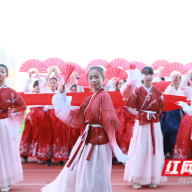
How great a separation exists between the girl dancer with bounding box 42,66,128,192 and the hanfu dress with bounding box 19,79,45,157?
3.29 m

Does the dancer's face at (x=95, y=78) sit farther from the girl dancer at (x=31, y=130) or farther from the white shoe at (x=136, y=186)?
the girl dancer at (x=31, y=130)

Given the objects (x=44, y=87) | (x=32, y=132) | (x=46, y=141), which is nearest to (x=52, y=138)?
(x=46, y=141)

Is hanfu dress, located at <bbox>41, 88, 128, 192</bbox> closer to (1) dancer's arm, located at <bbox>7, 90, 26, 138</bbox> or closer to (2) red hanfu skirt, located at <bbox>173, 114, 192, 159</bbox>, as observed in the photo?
(1) dancer's arm, located at <bbox>7, 90, 26, 138</bbox>

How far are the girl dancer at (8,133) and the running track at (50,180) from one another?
0.27 meters

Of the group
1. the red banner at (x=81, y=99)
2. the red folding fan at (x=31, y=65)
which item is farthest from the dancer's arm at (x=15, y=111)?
the red folding fan at (x=31, y=65)

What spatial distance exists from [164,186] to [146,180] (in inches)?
15.1

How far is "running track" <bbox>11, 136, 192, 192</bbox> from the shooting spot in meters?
4.31

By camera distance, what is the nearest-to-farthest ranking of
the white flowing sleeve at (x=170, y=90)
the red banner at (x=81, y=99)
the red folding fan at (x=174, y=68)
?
the red banner at (x=81, y=99) < the red folding fan at (x=174, y=68) < the white flowing sleeve at (x=170, y=90)

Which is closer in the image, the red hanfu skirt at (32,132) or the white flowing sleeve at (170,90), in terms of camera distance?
the white flowing sleeve at (170,90)

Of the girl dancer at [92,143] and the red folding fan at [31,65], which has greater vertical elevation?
the red folding fan at [31,65]

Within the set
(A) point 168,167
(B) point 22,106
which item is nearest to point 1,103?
(B) point 22,106

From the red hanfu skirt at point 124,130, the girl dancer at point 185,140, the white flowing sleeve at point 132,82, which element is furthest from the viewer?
the red hanfu skirt at point 124,130

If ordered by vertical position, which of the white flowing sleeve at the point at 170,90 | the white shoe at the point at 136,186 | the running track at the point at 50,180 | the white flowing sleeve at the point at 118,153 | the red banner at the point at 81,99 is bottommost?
the running track at the point at 50,180

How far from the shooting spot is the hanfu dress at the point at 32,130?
6309 millimetres
